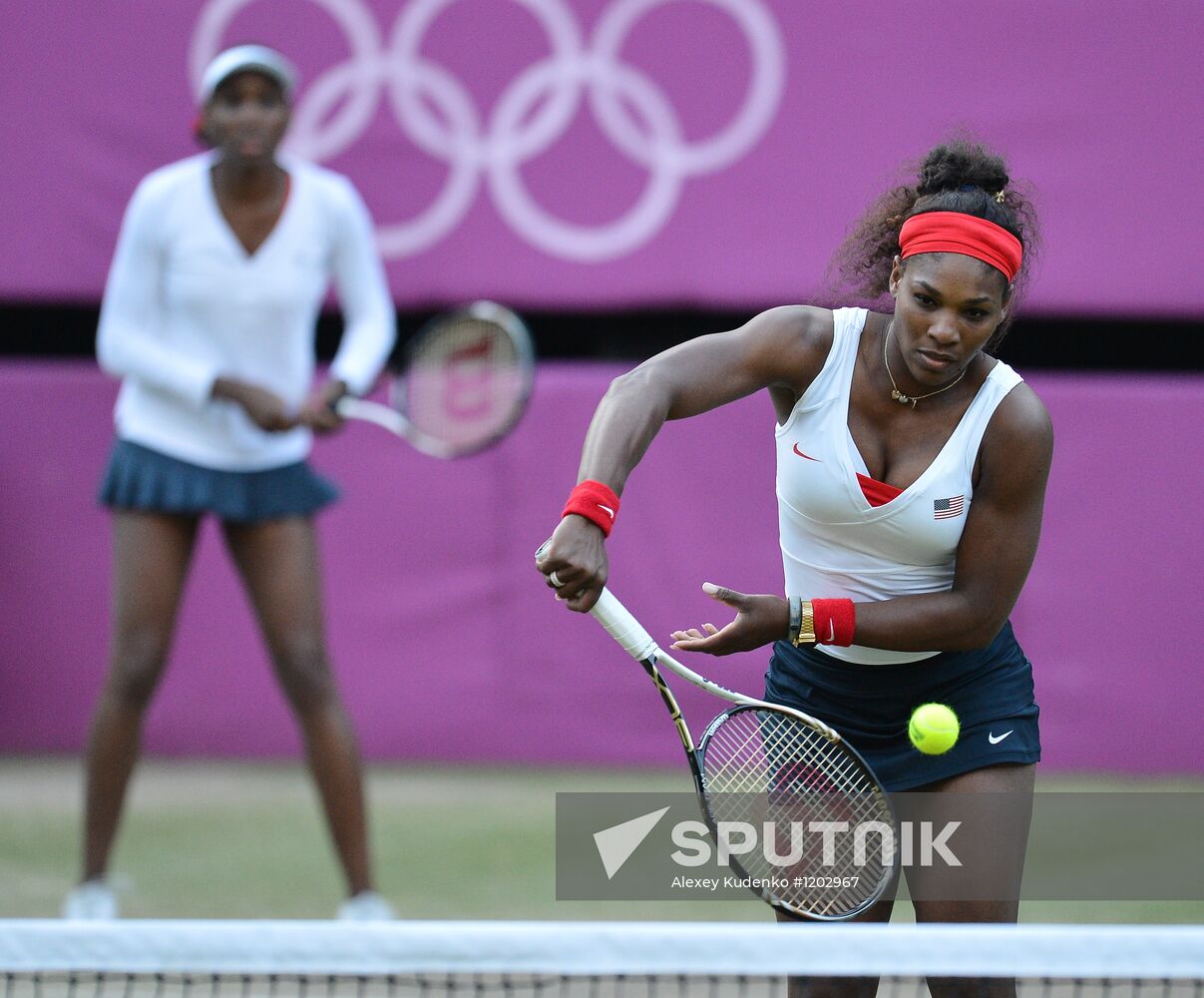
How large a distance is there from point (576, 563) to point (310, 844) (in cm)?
287

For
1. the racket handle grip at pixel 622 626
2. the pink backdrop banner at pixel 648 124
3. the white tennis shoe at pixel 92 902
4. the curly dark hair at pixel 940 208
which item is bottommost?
the white tennis shoe at pixel 92 902

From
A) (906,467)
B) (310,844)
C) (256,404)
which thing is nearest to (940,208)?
(906,467)

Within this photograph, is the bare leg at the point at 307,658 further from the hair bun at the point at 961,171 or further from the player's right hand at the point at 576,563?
the hair bun at the point at 961,171

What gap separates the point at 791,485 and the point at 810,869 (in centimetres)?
62

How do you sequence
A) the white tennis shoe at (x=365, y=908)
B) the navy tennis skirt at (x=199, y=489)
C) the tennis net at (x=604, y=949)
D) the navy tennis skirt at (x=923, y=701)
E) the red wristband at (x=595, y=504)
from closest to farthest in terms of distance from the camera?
the tennis net at (x=604, y=949) < the red wristband at (x=595, y=504) < the navy tennis skirt at (x=923, y=701) < the white tennis shoe at (x=365, y=908) < the navy tennis skirt at (x=199, y=489)

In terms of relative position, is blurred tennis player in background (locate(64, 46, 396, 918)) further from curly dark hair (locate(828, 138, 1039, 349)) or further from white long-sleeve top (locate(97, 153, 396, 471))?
curly dark hair (locate(828, 138, 1039, 349))

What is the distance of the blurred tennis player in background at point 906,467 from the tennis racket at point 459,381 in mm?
1541

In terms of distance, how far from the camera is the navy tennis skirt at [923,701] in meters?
2.65

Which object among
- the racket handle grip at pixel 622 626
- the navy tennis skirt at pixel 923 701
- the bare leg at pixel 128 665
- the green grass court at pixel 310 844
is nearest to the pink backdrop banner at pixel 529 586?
the green grass court at pixel 310 844

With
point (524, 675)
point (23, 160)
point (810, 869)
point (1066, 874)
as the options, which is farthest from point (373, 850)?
point (23, 160)

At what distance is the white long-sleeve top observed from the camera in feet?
13.2

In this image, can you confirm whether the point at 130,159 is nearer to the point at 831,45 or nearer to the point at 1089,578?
the point at 831,45

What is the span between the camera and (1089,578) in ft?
18.2

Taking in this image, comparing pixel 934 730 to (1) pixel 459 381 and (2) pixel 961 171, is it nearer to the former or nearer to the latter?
(2) pixel 961 171
